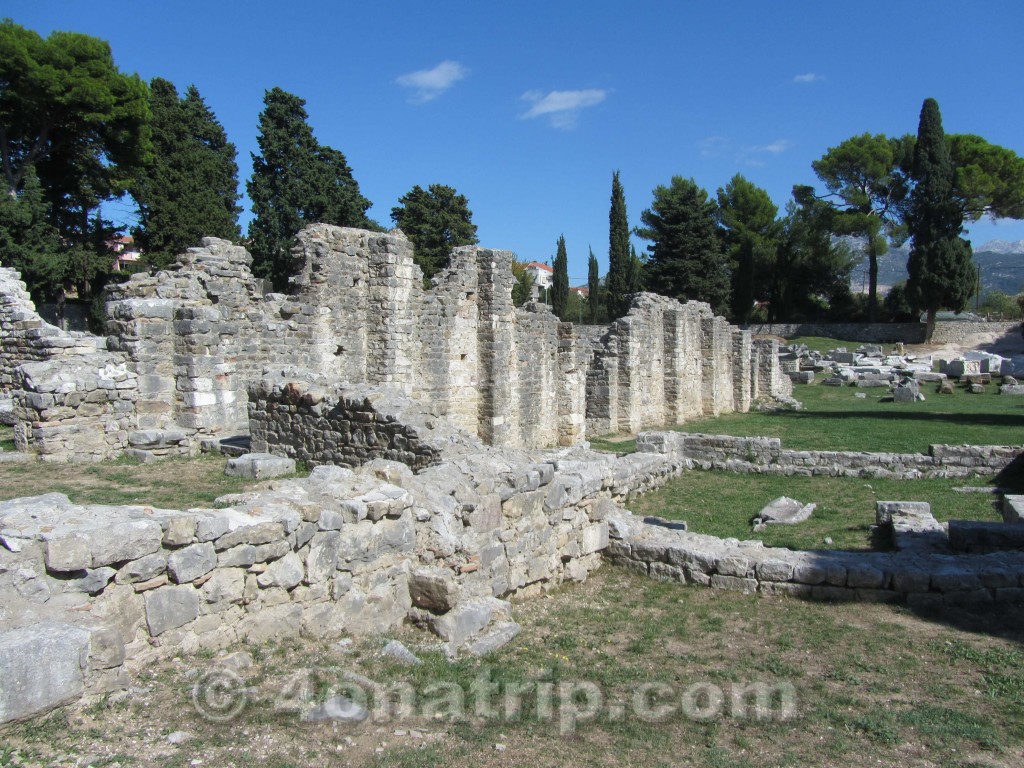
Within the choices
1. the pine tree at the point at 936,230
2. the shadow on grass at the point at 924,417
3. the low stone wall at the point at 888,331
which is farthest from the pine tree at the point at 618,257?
the shadow on grass at the point at 924,417

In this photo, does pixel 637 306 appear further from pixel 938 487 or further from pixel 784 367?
pixel 784 367

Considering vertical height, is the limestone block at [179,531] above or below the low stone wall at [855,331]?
below

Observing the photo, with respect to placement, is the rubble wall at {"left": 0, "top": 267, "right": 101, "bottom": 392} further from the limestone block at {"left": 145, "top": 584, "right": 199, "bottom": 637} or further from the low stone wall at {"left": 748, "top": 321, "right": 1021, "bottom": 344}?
the low stone wall at {"left": 748, "top": 321, "right": 1021, "bottom": 344}

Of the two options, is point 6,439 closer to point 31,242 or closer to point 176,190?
point 31,242

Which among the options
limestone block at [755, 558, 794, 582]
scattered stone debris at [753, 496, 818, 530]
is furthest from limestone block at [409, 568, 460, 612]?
scattered stone debris at [753, 496, 818, 530]

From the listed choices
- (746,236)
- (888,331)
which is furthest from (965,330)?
(746,236)

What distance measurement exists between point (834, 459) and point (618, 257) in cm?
4291

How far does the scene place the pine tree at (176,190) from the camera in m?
35.9

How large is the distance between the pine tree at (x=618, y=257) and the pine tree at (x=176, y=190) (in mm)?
27558

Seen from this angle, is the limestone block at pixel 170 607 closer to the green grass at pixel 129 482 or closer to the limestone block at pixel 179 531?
the limestone block at pixel 179 531

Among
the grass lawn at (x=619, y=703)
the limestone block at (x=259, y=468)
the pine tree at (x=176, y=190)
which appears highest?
the pine tree at (x=176, y=190)

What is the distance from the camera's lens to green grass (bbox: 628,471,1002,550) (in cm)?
1096

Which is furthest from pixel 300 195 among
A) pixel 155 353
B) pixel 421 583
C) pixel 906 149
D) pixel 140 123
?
pixel 906 149

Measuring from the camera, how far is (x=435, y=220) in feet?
154
